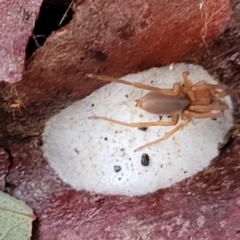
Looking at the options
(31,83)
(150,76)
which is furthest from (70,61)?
(150,76)

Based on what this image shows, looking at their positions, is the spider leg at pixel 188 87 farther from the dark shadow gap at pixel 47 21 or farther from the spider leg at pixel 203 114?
the dark shadow gap at pixel 47 21

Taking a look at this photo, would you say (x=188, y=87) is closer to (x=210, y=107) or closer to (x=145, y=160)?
(x=210, y=107)

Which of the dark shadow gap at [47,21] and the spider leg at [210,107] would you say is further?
the spider leg at [210,107]

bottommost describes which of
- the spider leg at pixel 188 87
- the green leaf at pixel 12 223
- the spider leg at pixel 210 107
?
the green leaf at pixel 12 223

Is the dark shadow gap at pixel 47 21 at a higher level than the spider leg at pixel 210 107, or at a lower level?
higher

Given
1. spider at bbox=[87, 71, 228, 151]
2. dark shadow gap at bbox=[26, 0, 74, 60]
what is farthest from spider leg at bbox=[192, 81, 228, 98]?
dark shadow gap at bbox=[26, 0, 74, 60]

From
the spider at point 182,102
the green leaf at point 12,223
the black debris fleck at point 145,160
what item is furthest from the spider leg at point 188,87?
the green leaf at point 12,223
